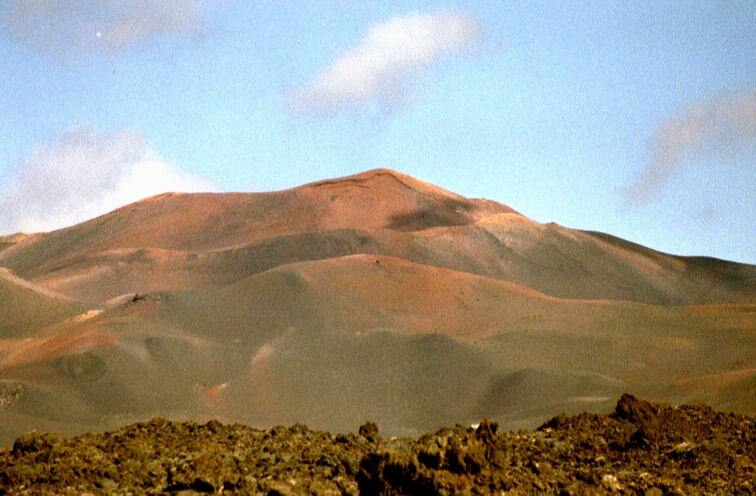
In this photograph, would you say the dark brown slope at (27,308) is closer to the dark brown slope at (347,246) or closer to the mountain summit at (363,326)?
the mountain summit at (363,326)

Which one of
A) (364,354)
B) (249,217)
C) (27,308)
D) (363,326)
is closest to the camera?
(364,354)

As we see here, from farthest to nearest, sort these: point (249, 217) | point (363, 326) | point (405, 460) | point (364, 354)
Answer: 1. point (249, 217)
2. point (363, 326)
3. point (364, 354)
4. point (405, 460)

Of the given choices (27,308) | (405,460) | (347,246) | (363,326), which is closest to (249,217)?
(347,246)

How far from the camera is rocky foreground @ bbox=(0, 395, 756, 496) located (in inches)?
345

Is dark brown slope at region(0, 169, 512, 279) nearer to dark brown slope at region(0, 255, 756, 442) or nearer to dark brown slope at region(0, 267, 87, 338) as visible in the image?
dark brown slope at region(0, 267, 87, 338)

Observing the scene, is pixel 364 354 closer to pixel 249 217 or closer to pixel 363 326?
pixel 363 326

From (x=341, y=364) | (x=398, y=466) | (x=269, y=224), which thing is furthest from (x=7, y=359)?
(x=398, y=466)

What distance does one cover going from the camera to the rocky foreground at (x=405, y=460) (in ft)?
28.8

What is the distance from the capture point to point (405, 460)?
842 centimetres

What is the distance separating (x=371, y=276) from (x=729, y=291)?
34143 millimetres

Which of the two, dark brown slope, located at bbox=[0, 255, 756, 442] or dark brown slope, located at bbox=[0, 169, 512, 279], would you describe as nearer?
dark brown slope, located at bbox=[0, 255, 756, 442]

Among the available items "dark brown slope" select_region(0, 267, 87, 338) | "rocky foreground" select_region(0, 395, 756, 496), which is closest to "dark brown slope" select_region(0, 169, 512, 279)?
"dark brown slope" select_region(0, 267, 87, 338)

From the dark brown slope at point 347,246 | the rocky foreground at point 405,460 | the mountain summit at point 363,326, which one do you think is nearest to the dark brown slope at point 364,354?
the mountain summit at point 363,326

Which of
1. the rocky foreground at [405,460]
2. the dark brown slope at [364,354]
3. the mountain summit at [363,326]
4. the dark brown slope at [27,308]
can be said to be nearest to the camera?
the rocky foreground at [405,460]
